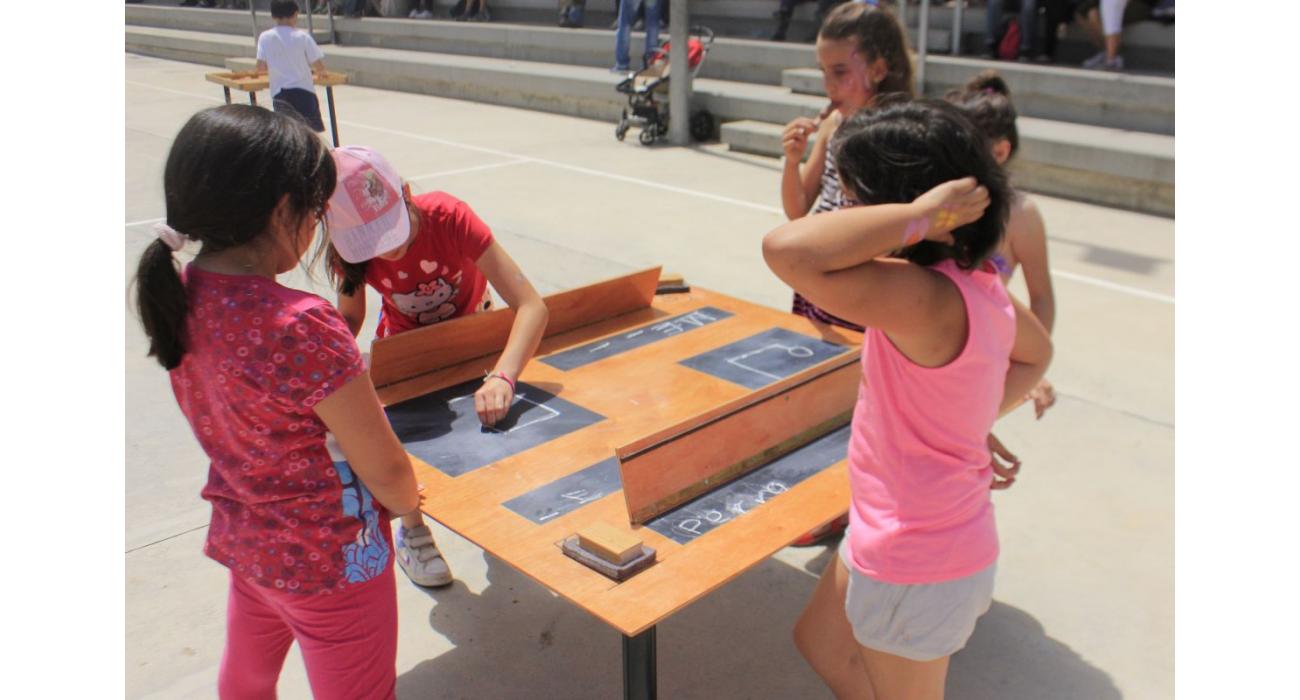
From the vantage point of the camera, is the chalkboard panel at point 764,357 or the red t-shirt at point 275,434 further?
the chalkboard panel at point 764,357

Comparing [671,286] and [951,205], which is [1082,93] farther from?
[951,205]

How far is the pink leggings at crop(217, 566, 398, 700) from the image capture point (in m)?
1.86

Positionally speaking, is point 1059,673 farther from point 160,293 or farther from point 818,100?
point 818,100

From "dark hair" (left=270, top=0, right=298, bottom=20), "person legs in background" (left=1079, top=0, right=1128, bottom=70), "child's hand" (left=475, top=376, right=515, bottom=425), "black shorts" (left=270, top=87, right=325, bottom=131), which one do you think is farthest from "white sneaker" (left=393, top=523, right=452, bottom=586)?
"person legs in background" (left=1079, top=0, right=1128, bottom=70)

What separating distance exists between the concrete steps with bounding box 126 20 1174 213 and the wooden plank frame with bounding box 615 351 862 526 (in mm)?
6390

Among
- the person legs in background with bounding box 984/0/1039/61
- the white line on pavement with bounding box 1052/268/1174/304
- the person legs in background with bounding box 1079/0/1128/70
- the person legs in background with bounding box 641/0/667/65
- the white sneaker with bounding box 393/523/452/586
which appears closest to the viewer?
the white sneaker with bounding box 393/523/452/586

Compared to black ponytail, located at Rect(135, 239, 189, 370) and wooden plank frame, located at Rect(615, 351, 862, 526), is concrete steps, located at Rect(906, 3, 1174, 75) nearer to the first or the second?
wooden plank frame, located at Rect(615, 351, 862, 526)

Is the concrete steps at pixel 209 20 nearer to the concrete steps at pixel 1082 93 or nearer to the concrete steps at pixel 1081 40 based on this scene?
the concrete steps at pixel 1081 40

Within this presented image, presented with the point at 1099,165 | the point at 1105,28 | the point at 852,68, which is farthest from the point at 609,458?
the point at 1105,28

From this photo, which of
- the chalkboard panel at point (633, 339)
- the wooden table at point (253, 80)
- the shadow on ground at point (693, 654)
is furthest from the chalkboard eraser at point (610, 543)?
the wooden table at point (253, 80)

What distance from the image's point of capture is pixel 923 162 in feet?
5.42

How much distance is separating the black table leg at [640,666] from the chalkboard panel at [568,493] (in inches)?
12.1

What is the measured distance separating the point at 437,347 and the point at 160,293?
4.20ft

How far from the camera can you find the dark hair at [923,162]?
165 cm
